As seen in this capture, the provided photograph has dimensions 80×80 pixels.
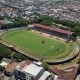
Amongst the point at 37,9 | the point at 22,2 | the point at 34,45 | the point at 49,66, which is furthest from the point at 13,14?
the point at 49,66

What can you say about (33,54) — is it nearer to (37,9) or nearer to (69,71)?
(69,71)

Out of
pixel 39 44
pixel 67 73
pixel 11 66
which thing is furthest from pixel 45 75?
pixel 39 44

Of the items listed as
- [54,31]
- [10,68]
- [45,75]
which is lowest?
[54,31]

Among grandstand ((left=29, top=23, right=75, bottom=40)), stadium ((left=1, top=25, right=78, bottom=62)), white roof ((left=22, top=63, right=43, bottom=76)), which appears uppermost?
white roof ((left=22, top=63, right=43, bottom=76))

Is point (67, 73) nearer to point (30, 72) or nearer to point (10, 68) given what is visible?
point (30, 72)

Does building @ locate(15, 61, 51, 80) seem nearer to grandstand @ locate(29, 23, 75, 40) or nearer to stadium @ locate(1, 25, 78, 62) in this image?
stadium @ locate(1, 25, 78, 62)

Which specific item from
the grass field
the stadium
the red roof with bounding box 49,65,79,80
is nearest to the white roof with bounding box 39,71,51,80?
the red roof with bounding box 49,65,79,80

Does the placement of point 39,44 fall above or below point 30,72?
below
